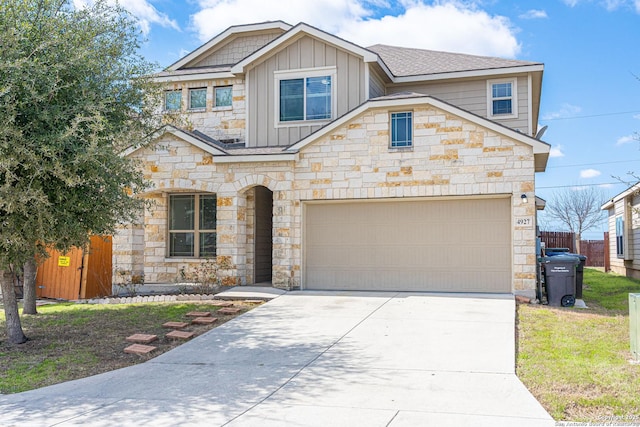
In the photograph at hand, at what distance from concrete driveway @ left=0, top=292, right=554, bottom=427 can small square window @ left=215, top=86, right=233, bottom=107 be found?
8574mm

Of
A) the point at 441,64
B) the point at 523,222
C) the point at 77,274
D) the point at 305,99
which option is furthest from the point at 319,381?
the point at 441,64

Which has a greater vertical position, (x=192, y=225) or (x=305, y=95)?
(x=305, y=95)

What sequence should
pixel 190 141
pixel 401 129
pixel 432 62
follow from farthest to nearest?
pixel 432 62, pixel 190 141, pixel 401 129

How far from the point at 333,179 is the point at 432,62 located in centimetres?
600

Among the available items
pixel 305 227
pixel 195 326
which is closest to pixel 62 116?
pixel 195 326

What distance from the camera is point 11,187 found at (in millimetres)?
8375

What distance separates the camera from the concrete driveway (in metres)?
5.84

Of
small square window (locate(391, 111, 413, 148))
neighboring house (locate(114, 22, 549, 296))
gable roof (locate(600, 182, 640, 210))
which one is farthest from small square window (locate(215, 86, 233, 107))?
gable roof (locate(600, 182, 640, 210))

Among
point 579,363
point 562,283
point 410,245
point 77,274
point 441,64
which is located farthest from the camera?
point 441,64

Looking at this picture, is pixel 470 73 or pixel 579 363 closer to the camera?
pixel 579 363

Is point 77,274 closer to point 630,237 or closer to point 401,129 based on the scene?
point 401,129

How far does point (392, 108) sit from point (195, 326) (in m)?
6.95

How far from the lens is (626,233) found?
22172mm

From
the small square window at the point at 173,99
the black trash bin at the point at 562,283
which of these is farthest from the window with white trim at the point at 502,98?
the small square window at the point at 173,99
